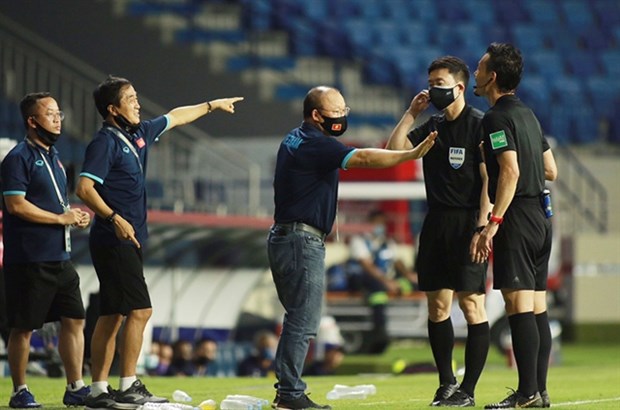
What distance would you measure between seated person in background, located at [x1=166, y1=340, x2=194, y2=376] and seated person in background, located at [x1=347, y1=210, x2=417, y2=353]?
135 inches

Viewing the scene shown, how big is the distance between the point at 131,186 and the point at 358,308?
436 inches

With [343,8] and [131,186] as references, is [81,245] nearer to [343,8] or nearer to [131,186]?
[131,186]

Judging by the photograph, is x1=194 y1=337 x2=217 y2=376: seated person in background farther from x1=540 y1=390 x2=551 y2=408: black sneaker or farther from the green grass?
x1=540 y1=390 x2=551 y2=408: black sneaker

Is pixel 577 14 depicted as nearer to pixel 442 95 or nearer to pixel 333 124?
pixel 442 95

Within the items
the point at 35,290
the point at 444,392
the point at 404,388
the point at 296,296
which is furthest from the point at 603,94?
the point at 296,296

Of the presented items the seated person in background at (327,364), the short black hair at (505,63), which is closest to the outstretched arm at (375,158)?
the short black hair at (505,63)

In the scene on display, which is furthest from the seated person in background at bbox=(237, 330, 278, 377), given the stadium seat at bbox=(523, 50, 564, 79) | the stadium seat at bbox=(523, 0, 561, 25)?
the stadium seat at bbox=(523, 0, 561, 25)

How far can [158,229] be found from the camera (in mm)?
16438

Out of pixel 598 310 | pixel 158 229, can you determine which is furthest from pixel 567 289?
pixel 158 229

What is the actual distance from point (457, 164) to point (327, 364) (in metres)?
8.05

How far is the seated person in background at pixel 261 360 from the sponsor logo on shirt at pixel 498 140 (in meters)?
8.31

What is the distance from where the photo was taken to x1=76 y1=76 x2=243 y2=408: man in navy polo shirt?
345 inches

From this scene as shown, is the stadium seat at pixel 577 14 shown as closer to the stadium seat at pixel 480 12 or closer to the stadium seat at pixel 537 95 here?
the stadium seat at pixel 480 12

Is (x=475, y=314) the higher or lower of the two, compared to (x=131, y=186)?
lower
